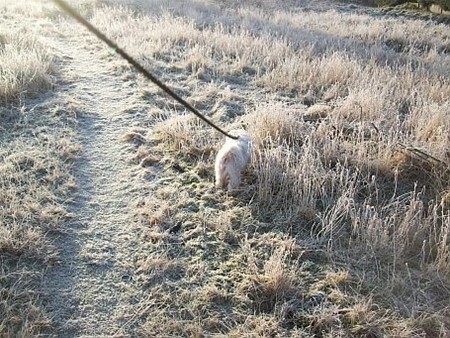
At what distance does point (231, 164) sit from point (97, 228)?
3.79 feet

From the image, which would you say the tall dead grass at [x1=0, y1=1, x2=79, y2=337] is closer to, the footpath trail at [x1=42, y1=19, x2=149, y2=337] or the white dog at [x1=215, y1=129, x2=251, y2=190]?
the footpath trail at [x1=42, y1=19, x2=149, y2=337]

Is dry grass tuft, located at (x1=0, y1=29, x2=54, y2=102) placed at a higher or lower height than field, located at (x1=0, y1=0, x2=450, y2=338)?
higher

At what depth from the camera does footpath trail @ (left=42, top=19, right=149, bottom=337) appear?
8.56 feet

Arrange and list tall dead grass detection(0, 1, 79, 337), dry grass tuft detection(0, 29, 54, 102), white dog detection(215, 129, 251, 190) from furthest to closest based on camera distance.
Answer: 1. dry grass tuft detection(0, 29, 54, 102)
2. white dog detection(215, 129, 251, 190)
3. tall dead grass detection(0, 1, 79, 337)

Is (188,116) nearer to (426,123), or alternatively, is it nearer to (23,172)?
(23,172)

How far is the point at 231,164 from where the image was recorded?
140 inches

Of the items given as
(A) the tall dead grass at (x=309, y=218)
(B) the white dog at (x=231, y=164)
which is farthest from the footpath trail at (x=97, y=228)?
(B) the white dog at (x=231, y=164)

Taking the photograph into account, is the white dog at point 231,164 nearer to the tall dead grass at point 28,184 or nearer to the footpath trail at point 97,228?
the footpath trail at point 97,228

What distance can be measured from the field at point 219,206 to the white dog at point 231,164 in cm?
10

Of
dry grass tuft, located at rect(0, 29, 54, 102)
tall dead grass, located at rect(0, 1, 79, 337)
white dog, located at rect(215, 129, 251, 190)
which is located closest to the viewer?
tall dead grass, located at rect(0, 1, 79, 337)

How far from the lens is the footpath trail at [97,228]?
2609 millimetres

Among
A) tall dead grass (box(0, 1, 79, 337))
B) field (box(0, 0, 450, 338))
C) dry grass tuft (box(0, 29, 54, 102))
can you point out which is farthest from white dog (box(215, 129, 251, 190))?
dry grass tuft (box(0, 29, 54, 102))

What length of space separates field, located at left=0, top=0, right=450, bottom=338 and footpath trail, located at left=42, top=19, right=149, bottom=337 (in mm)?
13

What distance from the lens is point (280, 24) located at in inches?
436
